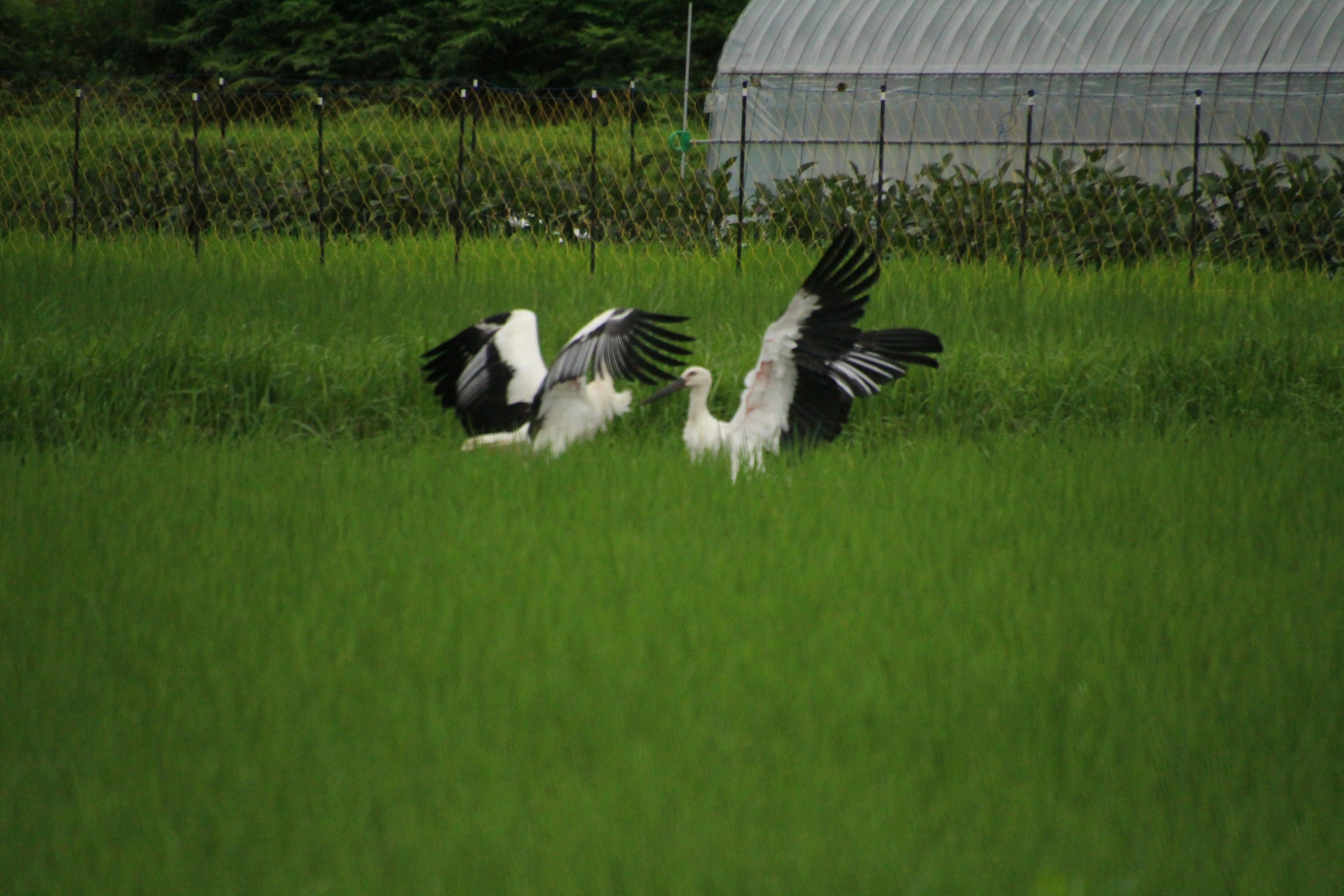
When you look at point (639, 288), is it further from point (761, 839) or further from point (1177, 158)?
point (1177, 158)

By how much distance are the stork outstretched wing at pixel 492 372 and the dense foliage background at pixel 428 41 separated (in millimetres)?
16926

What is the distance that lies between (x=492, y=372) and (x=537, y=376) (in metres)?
0.20

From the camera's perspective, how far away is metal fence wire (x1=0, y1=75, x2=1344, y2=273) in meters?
10.1

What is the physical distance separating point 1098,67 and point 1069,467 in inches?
367

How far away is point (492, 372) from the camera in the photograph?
5.44 metres

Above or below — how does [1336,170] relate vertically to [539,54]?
below

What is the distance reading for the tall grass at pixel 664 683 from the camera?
2.19 meters

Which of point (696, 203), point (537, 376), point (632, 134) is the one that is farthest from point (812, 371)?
point (696, 203)

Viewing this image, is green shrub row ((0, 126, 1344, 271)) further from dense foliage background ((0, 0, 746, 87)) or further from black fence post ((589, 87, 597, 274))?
dense foliage background ((0, 0, 746, 87))

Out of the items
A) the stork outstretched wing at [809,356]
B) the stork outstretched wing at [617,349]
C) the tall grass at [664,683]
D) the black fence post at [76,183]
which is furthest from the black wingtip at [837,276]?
the black fence post at [76,183]

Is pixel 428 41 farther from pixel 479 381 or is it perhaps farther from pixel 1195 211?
pixel 479 381

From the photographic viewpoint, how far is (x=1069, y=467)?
15.7ft

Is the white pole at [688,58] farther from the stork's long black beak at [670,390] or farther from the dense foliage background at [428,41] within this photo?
the stork's long black beak at [670,390]

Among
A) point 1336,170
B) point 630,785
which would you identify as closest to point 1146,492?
point 630,785
